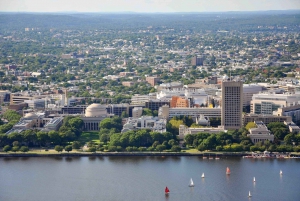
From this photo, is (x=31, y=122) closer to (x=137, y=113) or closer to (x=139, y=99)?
(x=137, y=113)

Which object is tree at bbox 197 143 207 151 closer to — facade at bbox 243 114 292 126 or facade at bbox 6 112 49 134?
facade at bbox 243 114 292 126

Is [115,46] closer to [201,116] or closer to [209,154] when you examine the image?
[201,116]

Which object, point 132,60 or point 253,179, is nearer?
point 253,179

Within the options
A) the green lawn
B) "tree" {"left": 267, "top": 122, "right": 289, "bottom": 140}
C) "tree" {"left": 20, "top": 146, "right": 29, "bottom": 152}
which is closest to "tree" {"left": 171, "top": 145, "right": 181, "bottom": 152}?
the green lawn

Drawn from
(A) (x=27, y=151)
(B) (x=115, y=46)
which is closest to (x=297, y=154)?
(A) (x=27, y=151)

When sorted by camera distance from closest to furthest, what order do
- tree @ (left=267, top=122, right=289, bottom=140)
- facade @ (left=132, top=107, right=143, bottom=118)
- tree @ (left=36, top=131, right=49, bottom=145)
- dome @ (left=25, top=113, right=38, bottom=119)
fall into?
1. tree @ (left=36, top=131, right=49, bottom=145)
2. tree @ (left=267, top=122, right=289, bottom=140)
3. dome @ (left=25, top=113, right=38, bottom=119)
4. facade @ (left=132, top=107, right=143, bottom=118)

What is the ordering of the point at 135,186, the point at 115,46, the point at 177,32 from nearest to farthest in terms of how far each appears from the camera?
the point at 135,186
the point at 115,46
the point at 177,32
